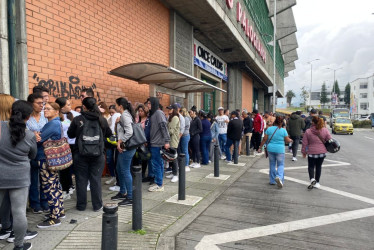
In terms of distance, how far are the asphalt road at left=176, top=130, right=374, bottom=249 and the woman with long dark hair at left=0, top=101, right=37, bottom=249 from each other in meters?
1.85

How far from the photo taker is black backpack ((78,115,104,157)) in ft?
13.1

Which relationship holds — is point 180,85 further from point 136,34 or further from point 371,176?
point 371,176

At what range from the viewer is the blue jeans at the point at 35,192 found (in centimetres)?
404

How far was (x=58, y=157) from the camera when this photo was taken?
366 cm

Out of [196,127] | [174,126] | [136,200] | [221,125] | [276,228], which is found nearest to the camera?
[136,200]

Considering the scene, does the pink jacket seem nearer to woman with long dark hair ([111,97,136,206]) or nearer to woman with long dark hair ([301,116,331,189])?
woman with long dark hair ([301,116,331,189])

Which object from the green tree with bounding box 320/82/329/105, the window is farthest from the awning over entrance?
the green tree with bounding box 320/82/329/105

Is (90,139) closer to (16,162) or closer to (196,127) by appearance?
(16,162)

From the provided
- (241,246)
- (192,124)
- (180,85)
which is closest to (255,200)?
(241,246)

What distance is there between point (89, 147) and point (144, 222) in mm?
1388

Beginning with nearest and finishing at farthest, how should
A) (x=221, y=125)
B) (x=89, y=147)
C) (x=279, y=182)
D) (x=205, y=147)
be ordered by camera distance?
(x=89, y=147) → (x=279, y=182) → (x=205, y=147) → (x=221, y=125)

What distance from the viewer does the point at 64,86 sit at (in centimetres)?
572

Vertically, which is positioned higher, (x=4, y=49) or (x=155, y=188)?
(x=4, y=49)

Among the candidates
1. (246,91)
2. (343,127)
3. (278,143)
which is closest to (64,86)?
(278,143)
